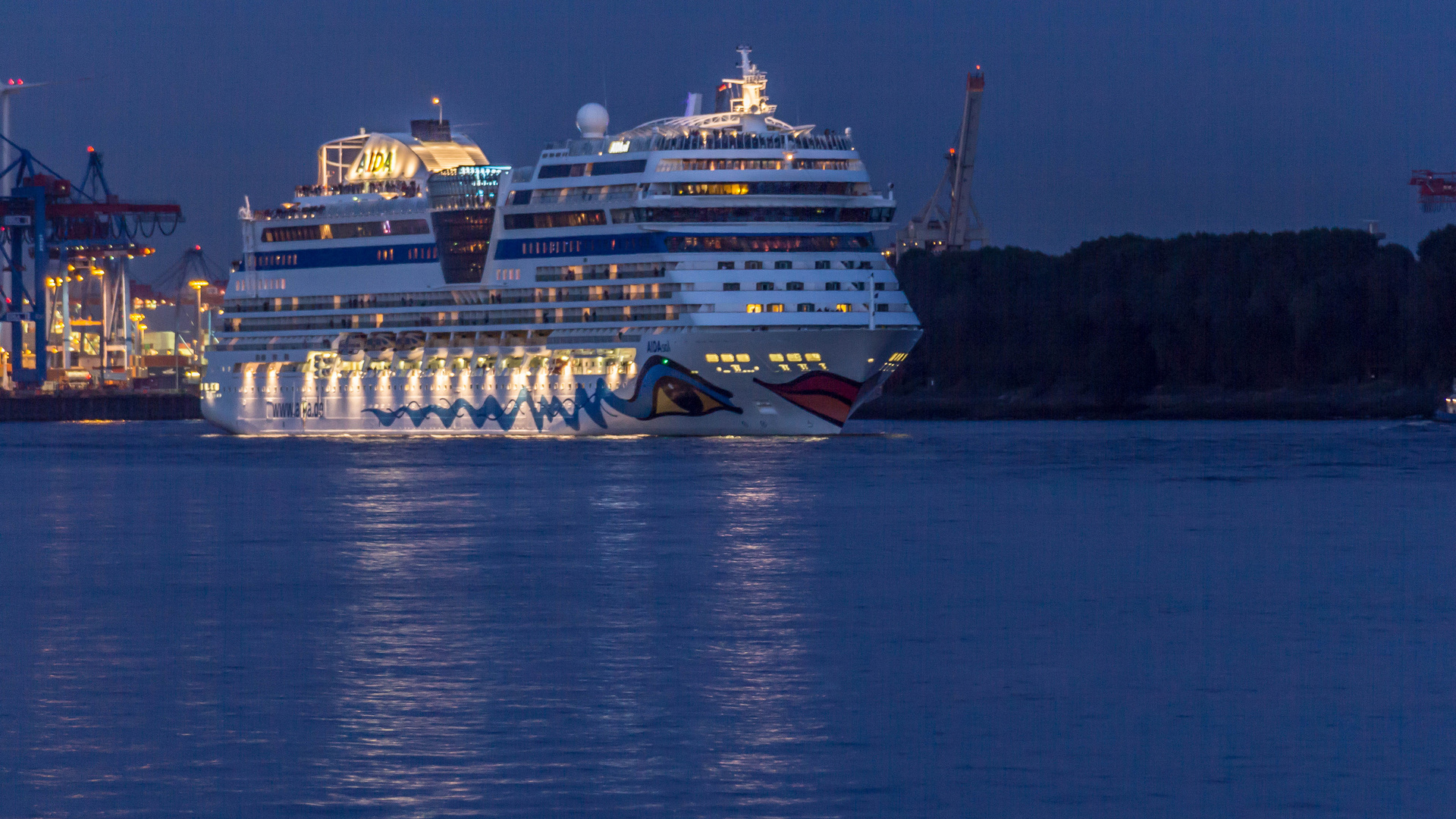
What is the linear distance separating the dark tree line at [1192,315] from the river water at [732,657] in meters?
88.1

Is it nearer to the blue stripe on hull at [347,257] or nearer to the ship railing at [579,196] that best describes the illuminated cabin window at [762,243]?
the ship railing at [579,196]

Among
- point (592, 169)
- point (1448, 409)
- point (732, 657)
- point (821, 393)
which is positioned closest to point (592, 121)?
point (592, 169)

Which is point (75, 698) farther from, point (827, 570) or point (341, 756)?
point (827, 570)

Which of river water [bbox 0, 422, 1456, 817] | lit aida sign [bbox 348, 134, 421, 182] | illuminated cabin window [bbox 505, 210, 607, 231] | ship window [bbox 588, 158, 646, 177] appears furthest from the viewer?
lit aida sign [bbox 348, 134, 421, 182]

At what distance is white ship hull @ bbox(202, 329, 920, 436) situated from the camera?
85.4 m

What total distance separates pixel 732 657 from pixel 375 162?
92.5m

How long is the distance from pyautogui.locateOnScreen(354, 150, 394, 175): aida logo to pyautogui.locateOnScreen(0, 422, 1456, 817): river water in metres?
60.3

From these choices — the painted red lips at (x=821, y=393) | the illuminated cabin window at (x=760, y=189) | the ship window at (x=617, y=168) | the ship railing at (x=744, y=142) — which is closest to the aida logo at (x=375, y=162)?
the ship window at (x=617, y=168)

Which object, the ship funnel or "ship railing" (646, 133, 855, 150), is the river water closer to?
"ship railing" (646, 133, 855, 150)

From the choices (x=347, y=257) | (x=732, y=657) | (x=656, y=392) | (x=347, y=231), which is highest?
(x=347, y=231)

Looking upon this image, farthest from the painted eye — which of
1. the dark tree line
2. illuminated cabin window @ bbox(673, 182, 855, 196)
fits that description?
the dark tree line

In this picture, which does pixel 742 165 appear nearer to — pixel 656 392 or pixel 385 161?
pixel 656 392

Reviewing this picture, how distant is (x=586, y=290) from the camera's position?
92875 mm

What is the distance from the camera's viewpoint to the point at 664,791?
52.2 feet
